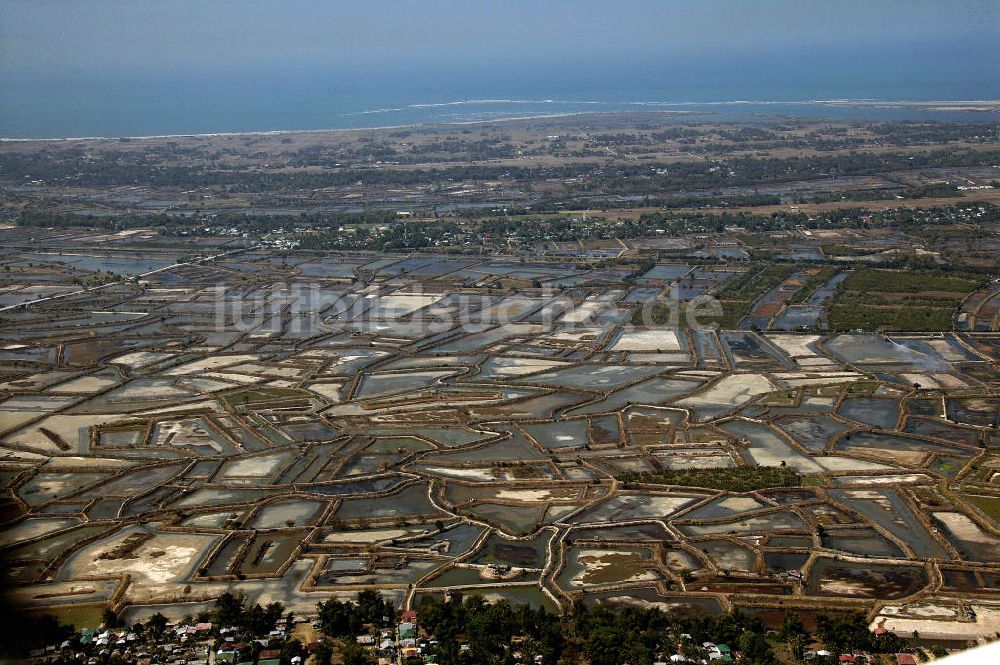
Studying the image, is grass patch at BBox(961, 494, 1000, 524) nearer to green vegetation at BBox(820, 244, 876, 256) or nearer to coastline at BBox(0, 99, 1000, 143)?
green vegetation at BBox(820, 244, 876, 256)

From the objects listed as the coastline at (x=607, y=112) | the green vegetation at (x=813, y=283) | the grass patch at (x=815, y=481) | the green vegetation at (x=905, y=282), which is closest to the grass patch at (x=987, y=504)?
the grass patch at (x=815, y=481)

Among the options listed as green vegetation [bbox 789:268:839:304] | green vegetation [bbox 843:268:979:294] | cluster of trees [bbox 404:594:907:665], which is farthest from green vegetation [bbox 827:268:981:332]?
cluster of trees [bbox 404:594:907:665]

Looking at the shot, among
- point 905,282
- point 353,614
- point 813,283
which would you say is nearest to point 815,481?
point 353,614

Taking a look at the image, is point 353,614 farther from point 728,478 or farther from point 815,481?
point 815,481

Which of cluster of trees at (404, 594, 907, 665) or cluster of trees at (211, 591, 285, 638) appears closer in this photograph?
cluster of trees at (404, 594, 907, 665)

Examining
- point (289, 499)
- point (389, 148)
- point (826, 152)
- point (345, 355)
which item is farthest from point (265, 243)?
point (826, 152)

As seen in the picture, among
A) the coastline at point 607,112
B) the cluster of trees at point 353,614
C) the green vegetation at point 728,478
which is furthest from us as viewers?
the coastline at point 607,112

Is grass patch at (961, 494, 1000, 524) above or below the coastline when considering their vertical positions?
below

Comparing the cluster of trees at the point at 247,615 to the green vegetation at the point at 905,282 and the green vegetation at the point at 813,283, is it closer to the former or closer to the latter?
the green vegetation at the point at 813,283
